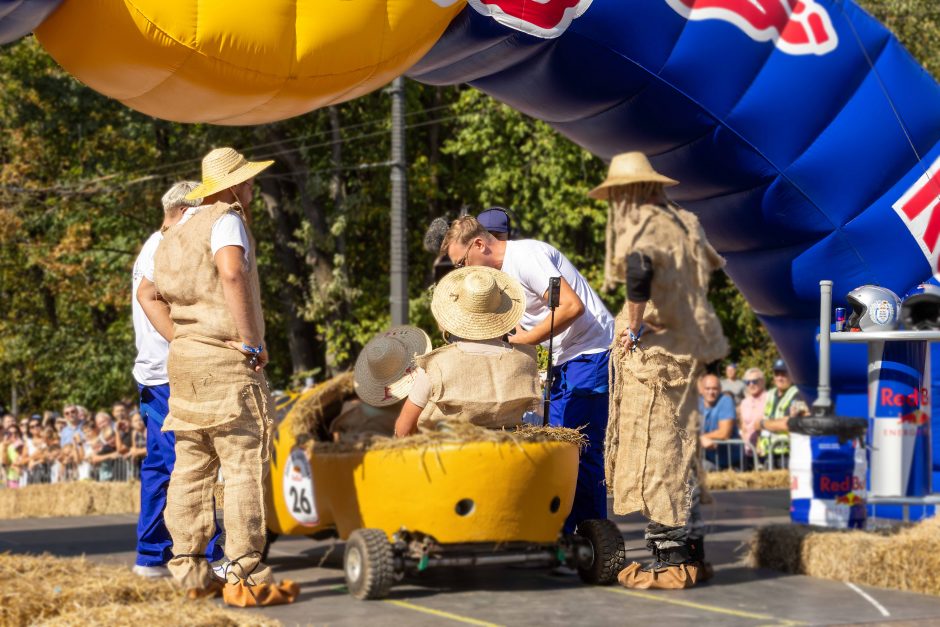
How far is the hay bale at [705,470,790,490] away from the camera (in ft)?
42.9

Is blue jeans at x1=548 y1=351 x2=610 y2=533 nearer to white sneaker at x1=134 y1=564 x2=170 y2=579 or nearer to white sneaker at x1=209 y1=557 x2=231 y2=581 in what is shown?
white sneaker at x1=209 y1=557 x2=231 y2=581

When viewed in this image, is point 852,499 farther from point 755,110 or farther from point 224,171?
point 224,171

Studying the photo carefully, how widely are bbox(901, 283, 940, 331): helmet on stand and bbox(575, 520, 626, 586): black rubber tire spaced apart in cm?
180

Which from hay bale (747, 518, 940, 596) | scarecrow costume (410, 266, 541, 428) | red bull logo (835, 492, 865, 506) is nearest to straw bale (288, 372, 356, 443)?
scarecrow costume (410, 266, 541, 428)

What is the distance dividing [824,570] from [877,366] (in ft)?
3.84

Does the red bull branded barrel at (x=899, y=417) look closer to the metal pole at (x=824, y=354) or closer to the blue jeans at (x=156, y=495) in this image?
the metal pole at (x=824, y=354)

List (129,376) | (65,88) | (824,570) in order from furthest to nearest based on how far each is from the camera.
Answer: (129,376)
(65,88)
(824,570)

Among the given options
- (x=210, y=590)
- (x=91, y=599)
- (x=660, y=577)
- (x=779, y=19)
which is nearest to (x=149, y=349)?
(x=210, y=590)

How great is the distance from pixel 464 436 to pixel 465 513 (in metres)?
0.37

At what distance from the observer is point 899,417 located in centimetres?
797

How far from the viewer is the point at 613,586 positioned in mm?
6734

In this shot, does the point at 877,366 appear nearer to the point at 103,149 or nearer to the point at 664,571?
the point at 664,571

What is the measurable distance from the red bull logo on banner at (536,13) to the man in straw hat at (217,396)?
172 cm

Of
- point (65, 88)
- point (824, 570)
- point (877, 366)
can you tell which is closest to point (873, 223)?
point (877, 366)
